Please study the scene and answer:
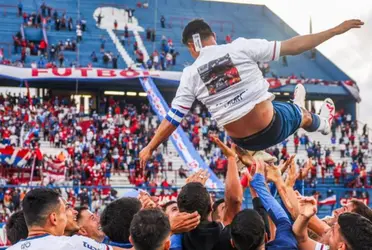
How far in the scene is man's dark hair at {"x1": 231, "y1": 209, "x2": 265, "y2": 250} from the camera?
3418mm

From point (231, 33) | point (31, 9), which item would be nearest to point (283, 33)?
point (231, 33)

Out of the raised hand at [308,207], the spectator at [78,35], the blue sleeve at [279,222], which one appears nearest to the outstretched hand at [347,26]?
the blue sleeve at [279,222]

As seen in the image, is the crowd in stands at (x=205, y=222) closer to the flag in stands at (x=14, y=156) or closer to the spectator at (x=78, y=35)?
the flag in stands at (x=14, y=156)

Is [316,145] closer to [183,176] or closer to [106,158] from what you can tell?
[183,176]

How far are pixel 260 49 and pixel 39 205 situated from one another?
2241 mm

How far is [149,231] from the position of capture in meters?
3.22

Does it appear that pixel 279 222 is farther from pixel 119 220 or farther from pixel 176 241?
pixel 119 220

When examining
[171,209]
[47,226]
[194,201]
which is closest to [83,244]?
[47,226]

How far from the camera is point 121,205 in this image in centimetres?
388

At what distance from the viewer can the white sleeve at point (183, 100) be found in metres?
5.03

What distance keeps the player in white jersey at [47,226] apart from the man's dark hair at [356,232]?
4.51 ft

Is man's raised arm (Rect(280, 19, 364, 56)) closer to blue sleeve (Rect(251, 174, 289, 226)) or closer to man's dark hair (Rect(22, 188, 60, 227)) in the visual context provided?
blue sleeve (Rect(251, 174, 289, 226))

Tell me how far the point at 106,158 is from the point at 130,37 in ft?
49.3

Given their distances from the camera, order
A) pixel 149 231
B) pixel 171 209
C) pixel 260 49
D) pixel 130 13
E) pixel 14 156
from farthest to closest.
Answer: pixel 130 13 → pixel 14 156 → pixel 260 49 → pixel 171 209 → pixel 149 231
